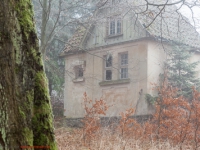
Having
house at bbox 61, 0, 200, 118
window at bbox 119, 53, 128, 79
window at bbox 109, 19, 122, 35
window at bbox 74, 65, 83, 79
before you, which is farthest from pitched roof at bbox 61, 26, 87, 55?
window at bbox 119, 53, 128, 79

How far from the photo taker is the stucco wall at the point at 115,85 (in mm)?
17594

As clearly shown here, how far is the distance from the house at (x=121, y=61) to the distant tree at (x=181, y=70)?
1.92 feet

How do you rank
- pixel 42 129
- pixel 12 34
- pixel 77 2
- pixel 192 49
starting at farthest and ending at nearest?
pixel 192 49 < pixel 77 2 < pixel 42 129 < pixel 12 34

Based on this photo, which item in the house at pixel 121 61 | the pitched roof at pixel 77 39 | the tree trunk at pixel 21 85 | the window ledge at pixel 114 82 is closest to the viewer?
the tree trunk at pixel 21 85

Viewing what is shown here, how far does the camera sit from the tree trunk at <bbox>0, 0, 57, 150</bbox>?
82.4 inches

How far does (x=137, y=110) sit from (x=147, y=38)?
11.5 feet

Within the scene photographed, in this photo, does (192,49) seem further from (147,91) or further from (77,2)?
(77,2)

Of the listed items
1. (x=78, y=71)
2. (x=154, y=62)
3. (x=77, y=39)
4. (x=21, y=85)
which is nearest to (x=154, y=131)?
(x=154, y=62)

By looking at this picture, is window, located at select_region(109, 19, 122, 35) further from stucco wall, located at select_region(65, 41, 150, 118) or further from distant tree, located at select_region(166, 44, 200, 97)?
distant tree, located at select_region(166, 44, 200, 97)

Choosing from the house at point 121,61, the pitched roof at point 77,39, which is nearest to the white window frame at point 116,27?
the house at point 121,61

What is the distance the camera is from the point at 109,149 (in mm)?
8422

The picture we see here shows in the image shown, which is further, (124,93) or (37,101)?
(124,93)

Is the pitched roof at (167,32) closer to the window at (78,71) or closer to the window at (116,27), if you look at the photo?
the window at (78,71)

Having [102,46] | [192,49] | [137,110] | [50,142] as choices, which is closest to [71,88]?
[102,46]
